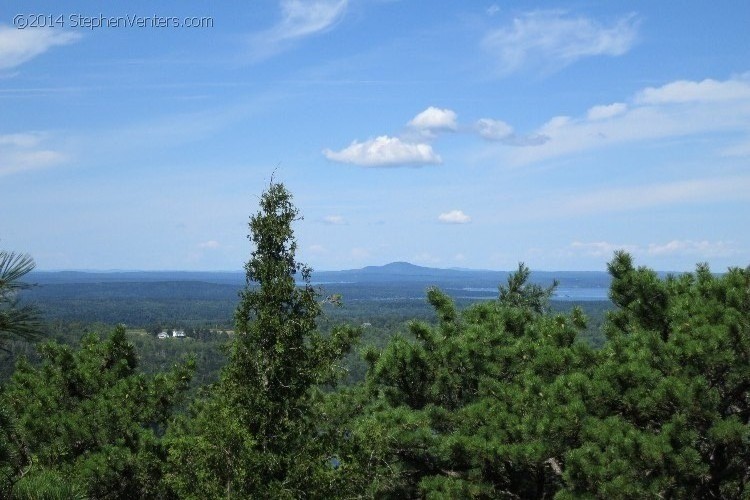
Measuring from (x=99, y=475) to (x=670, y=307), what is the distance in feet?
30.1

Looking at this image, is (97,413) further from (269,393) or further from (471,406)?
(471,406)

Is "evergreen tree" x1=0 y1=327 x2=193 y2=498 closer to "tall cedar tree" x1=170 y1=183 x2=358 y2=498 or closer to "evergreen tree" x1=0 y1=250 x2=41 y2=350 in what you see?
"tall cedar tree" x1=170 y1=183 x2=358 y2=498

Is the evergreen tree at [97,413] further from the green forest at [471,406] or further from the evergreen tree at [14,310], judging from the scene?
the evergreen tree at [14,310]

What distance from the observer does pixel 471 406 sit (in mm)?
10539

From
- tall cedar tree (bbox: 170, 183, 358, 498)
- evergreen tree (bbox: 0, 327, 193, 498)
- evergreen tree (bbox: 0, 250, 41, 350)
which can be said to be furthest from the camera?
evergreen tree (bbox: 0, 327, 193, 498)

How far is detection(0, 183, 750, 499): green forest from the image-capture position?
8578 millimetres

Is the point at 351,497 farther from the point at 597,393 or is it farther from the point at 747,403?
the point at 747,403

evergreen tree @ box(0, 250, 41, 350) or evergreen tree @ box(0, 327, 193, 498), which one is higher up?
evergreen tree @ box(0, 250, 41, 350)

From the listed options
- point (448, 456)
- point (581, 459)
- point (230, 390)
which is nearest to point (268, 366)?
point (230, 390)

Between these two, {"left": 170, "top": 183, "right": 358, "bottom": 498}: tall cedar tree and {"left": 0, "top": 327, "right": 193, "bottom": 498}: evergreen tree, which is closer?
{"left": 170, "top": 183, "right": 358, "bottom": 498}: tall cedar tree

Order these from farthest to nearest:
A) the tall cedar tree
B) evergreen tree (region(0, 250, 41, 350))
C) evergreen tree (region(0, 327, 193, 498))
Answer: evergreen tree (region(0, 327, 193, 498)) < the tall cedar tree < evergreen tree (region(0, 250, 41, 350))

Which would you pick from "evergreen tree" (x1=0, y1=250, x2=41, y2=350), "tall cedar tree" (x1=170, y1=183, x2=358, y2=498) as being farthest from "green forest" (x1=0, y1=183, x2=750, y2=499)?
"evergreen tree" (x1=0, y1=250, x2=41, y2=350)

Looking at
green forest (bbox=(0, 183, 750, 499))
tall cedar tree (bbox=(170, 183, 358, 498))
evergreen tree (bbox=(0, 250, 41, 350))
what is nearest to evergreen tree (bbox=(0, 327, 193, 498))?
green forest (bbox=(0, 183, 750, 499))

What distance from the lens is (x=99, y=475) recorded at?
468 inches
